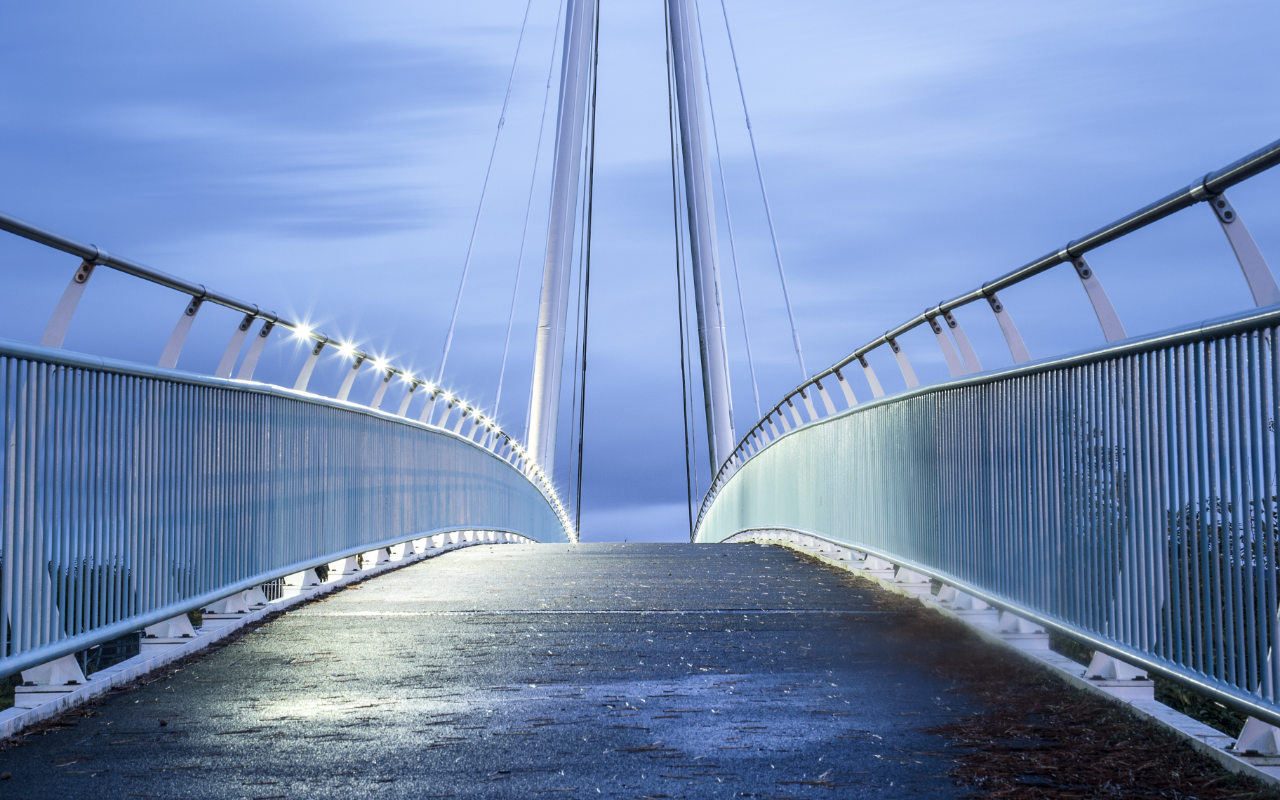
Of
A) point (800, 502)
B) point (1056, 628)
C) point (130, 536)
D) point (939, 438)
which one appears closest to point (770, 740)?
point (1056, 628)

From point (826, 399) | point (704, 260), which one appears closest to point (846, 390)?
point (826, 399)

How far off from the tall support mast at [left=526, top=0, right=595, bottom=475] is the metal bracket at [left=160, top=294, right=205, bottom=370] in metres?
20.6

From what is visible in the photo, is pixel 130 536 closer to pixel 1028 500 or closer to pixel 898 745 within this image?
pixel 898 745

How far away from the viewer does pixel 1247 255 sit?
3.65 m

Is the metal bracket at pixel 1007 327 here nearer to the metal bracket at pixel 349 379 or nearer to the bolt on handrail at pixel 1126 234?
the bolt on handrail at pixel 1126 234

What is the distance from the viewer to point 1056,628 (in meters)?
4.95

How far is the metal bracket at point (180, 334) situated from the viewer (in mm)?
5957

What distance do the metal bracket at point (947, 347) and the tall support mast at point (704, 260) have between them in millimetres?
17432

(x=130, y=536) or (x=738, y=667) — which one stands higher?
(x=130, y=536)

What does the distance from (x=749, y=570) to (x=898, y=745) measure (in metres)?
6.59

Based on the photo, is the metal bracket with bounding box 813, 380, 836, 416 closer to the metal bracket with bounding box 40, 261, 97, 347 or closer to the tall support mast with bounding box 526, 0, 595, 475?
the metal bracket with bounding box 40, 261, 97, 347

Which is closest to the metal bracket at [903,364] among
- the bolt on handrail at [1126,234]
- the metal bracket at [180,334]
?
the bolt on handrail at [1126,234]

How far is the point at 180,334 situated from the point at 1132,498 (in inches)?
160

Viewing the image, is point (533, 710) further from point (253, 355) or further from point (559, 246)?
point (559, 246)
